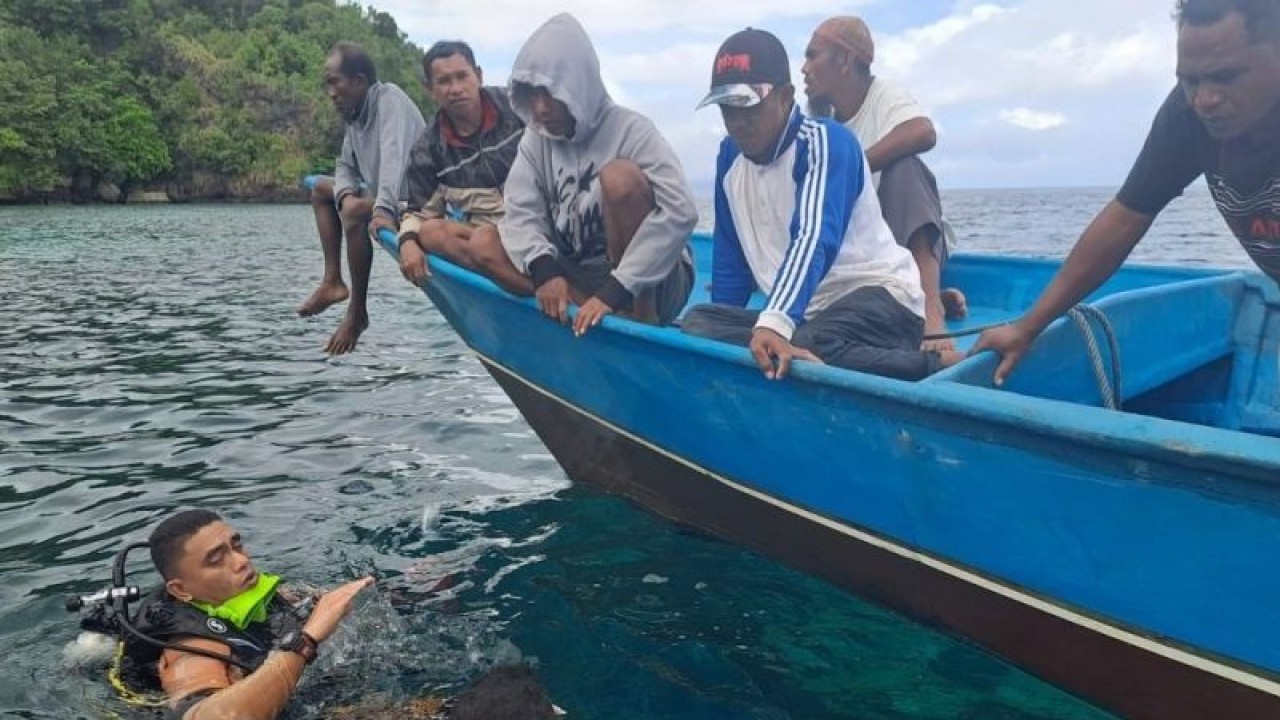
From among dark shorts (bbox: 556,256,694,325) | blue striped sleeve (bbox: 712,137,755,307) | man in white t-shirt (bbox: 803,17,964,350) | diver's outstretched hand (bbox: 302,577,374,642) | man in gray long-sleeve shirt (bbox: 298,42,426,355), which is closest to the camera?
diver's outstretched hand (bbox: 302,577,374,642)

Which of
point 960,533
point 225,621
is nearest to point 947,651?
point 960,533

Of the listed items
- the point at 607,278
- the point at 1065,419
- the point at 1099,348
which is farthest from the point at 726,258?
the point at 1065,419

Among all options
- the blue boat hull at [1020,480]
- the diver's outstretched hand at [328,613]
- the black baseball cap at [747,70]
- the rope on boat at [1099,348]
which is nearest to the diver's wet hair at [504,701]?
the diver's outstretched hand at [328,613]

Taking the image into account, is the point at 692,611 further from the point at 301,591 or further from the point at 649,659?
the point at 301,591

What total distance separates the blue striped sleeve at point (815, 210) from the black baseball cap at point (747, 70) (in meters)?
0.27

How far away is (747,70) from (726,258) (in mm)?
1008

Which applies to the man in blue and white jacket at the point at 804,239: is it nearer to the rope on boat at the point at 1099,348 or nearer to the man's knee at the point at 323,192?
the rope on boat at the point at 1099,348

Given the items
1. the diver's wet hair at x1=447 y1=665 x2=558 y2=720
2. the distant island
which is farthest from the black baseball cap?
the distant island

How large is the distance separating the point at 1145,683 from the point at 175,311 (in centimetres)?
1370

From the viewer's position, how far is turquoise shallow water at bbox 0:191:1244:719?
10.7 feet

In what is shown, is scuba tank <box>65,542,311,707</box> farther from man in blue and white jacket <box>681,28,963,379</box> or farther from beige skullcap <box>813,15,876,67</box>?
beige skullcap <box>813,15,876,67</box>

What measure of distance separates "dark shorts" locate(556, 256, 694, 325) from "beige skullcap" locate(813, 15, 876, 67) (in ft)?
4.59

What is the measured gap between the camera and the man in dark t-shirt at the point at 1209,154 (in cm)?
244

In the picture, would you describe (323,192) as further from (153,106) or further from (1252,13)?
(153,106)
